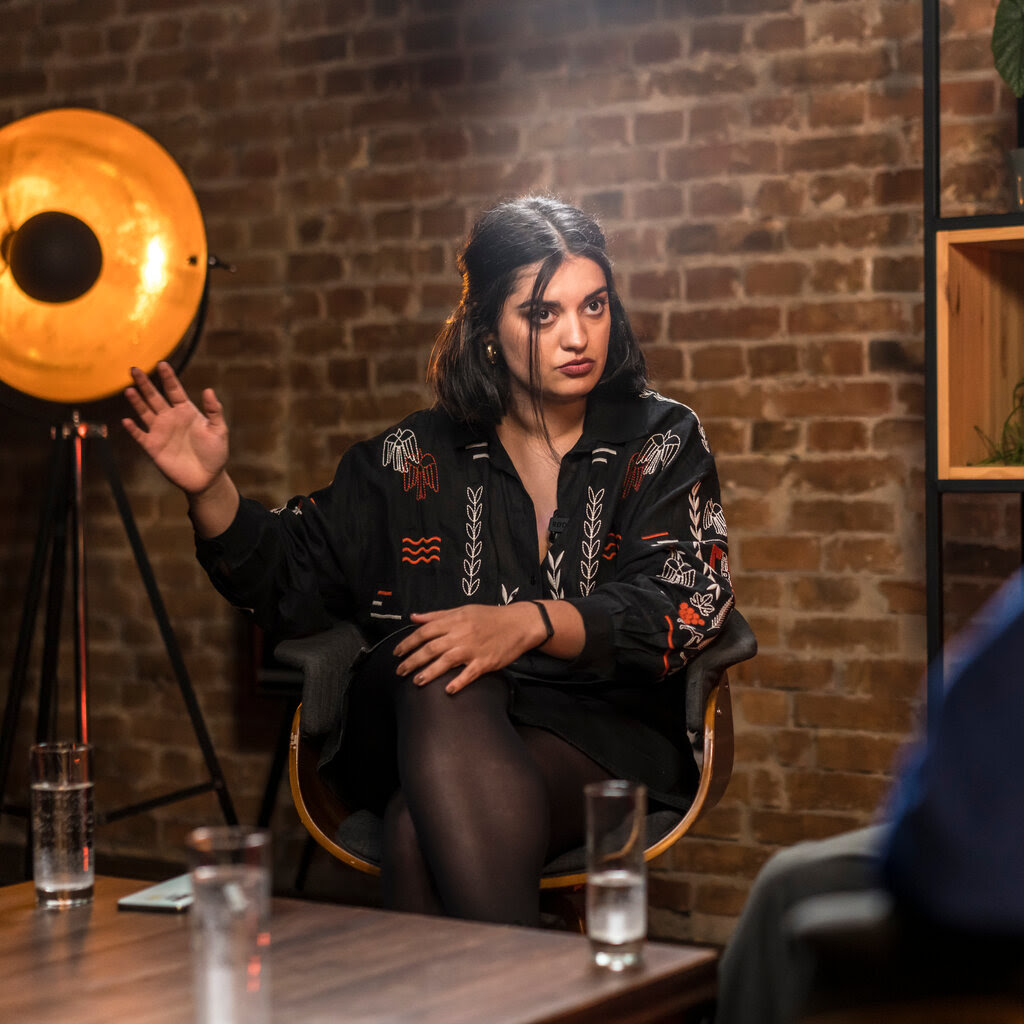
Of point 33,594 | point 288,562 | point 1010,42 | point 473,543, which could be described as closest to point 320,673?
point 288,562

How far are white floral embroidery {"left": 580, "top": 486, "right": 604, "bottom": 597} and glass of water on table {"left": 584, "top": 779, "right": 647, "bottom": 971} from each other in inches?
37.0

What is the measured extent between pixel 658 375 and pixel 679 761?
1186 millimetres

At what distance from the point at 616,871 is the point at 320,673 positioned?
95 centimetres

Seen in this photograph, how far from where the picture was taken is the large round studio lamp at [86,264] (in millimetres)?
2828

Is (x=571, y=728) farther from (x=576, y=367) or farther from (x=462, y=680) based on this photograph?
(x=576, y=367)

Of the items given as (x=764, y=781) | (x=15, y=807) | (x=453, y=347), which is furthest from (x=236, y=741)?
(x=453, y=347)

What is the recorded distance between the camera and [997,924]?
0.77 metres

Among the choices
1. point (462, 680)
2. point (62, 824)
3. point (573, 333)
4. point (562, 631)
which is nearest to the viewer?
point (62, 824)

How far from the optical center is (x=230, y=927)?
1063mm

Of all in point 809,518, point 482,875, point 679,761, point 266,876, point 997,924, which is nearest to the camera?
point 997,924

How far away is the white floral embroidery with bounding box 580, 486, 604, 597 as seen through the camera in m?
2.23

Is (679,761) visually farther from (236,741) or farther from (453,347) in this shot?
(236,741)

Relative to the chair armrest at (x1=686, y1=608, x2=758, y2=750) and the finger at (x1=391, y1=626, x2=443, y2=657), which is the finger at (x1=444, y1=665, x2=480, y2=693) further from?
the chair armrest at (x1=686, y1=608, x2=758, y2=750)

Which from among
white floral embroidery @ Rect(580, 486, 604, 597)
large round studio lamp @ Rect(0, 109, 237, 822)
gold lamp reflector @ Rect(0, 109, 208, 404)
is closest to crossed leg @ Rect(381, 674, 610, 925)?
white floral embroidery @ Rect(580, 486, 604, 597)
